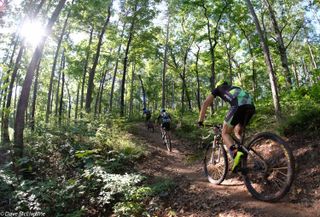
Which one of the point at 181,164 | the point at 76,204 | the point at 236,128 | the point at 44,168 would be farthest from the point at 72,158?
the point at 236,128

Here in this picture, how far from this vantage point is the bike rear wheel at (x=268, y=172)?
4.02 metres

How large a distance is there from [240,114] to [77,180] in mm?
4591

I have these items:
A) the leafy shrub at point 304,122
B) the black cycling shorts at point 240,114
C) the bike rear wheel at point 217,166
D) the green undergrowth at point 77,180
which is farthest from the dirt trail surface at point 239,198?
the black cycling shorts at point 240,114

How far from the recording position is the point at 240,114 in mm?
4754

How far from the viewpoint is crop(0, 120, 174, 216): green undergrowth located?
5709mm

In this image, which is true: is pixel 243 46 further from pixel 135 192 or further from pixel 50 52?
pixel 135 192

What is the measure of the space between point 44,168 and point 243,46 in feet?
76.6

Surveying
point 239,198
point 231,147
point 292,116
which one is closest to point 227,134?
point 231,147

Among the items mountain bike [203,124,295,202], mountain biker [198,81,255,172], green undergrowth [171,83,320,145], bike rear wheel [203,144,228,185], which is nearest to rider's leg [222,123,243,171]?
mountain biker [198,81,255,172]

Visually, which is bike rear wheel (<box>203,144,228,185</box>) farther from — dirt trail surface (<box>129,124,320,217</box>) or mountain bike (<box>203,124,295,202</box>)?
dirt trail surface (<box>129,124,320,217</box>)

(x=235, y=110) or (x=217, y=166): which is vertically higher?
(x=235, y=110)

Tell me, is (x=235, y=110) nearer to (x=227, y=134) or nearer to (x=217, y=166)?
(x=227, y=134)

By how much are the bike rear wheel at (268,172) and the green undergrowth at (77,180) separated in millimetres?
2238

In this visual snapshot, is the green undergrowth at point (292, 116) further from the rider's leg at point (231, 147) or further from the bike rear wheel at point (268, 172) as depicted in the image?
the rider's leg at point (231, 147)
